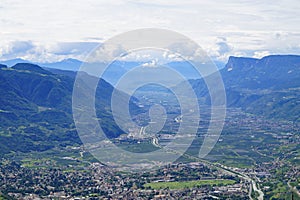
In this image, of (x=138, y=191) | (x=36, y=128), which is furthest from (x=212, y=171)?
(x=36, y=128)

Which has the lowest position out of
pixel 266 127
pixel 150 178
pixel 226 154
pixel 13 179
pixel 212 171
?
pixel 13 179

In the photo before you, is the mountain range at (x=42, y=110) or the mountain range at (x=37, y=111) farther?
the mountain range at (x=42, y=110)

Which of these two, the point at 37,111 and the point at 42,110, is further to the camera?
the point at 42,110

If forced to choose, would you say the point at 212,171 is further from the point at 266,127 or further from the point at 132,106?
the point at 132,106

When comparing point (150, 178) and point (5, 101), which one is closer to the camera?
point (150, 178)

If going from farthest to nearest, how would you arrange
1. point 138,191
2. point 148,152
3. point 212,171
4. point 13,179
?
point 148,152 → point 212,171 → point 13,179 → point 138,191

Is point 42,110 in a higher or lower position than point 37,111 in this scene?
higher

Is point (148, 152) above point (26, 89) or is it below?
below

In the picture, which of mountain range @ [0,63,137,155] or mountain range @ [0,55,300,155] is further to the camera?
mountain range @ [0,55,300,155]

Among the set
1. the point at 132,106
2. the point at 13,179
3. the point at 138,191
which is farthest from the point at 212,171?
the point at 132,106

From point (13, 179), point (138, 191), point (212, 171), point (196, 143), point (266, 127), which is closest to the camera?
point (138, 191)
